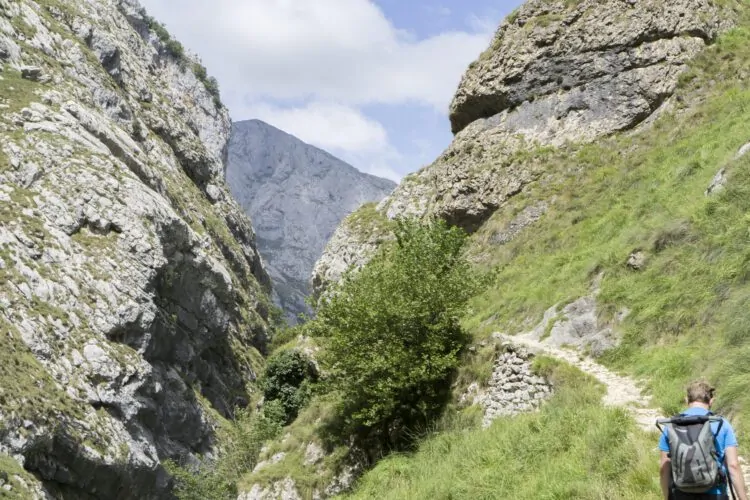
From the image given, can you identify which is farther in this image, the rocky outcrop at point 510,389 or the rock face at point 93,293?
the rock face at point 93,293

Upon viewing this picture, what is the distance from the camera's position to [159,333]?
41750 mm

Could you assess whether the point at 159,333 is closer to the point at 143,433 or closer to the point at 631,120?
the point at 143,433

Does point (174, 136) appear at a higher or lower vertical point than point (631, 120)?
higher

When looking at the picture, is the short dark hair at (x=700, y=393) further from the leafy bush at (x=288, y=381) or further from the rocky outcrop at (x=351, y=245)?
the rocky outcrop at (x=351, y=245)

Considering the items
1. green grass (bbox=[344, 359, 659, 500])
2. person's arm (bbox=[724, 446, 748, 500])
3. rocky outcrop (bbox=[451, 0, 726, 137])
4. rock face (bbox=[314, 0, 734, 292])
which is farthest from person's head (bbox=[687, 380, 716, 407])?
rocky outcrop (bbox=[451, 0, 726, 137])

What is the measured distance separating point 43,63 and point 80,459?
4139cm

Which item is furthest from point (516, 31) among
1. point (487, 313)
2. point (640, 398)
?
point (640, 398)

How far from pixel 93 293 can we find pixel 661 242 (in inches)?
1340

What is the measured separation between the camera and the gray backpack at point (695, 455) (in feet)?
17.2

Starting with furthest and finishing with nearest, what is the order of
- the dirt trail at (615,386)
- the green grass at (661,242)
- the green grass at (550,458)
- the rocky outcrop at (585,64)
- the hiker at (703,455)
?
the rocky outcrop at (585,64)
the green grass at (661,242)
the dirt trail at (615,386)
the green grass at (550,458)
the hiker at (703,455)

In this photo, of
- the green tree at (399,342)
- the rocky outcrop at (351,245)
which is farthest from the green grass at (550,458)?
the rocky outcrop at (351,245)

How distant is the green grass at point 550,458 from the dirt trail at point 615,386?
352mm

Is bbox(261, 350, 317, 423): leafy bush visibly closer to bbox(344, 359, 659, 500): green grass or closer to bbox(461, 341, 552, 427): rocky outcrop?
bbox(461, 341, 552, 427): rocky outcrop

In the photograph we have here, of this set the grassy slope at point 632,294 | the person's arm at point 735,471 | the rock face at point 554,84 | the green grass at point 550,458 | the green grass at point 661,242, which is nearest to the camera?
the person's arm at point 735,471
